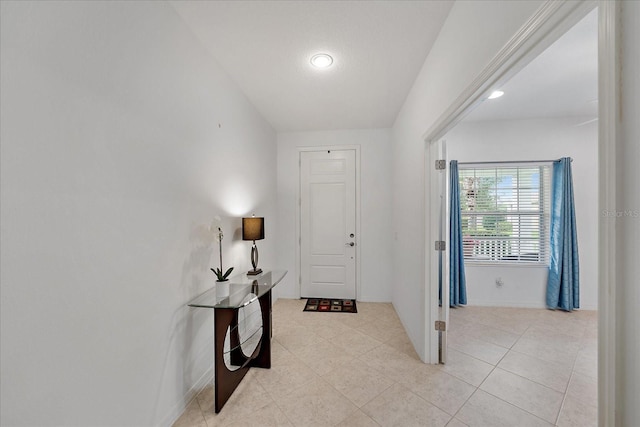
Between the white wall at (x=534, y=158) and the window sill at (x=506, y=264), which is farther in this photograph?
the window sill at (x=506, y=264)

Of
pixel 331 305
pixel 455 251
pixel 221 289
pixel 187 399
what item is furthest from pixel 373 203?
pixel 187 399

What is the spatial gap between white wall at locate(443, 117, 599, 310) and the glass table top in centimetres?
307

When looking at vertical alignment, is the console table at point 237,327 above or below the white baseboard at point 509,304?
above

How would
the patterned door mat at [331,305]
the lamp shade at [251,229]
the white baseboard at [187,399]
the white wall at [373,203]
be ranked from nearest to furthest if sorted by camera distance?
the white baseboard at [187,399], the lamp shade at [251,229], the patterned door mat at [331,305], the white wall at [373,203]

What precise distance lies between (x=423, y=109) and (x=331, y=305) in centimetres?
276

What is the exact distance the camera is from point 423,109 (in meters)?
2.15

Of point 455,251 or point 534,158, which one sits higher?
point 534,158

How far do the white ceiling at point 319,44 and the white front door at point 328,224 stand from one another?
1055 millimetres

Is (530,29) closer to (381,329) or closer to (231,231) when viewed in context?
(231,231)

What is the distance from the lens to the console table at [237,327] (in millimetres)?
1659

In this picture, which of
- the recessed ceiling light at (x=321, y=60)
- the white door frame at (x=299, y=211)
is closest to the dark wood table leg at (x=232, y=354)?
the white door frame at (x=299, y=211)

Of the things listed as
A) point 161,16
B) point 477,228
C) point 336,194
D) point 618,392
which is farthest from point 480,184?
point 161,16

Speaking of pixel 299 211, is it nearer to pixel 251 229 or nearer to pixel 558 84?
pixel 251 229

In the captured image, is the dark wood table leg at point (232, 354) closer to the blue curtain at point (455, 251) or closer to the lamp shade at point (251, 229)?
the lamp shade at point (251, 229)
